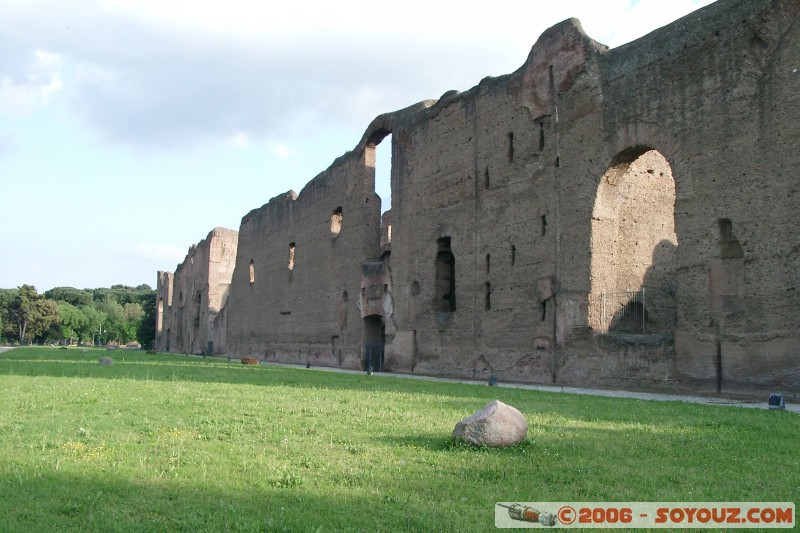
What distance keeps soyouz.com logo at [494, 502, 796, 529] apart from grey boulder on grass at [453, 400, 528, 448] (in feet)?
5.31

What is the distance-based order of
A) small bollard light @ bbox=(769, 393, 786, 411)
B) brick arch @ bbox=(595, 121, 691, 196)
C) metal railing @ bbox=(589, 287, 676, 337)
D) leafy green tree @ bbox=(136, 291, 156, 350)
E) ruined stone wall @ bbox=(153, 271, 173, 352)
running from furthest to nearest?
leafy green tree @ bbox=(136, 291, 156, 350), ruined stone wall @ bbox=(153, 271, 173, 352), metal railing @ bbox=(589, 287, 676, 337), brick arch @ bbox=(595, 121, 691, 196), small bollard light @ bbox=(769, 393, 786, 411)

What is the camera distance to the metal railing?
14938 mm

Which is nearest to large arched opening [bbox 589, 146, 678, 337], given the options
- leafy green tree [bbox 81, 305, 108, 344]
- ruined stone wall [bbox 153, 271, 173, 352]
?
ruined stone wall [bbox 153, 271, 173, 352]

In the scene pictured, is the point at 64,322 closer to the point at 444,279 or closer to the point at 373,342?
the point at 373,342

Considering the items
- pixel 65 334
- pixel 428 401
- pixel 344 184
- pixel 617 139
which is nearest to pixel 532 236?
pixel 617 139

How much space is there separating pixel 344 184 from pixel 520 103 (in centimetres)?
978

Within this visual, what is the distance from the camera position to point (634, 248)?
15.9 meters

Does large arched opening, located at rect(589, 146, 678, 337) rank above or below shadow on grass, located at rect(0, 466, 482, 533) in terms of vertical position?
above

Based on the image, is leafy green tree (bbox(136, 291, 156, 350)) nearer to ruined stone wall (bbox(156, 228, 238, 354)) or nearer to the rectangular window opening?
ruined stone wall (bbox(156, 228, 238, 354))

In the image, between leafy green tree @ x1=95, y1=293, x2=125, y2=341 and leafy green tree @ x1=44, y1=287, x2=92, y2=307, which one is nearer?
leafy green tree @ x1=95, y1=293, x2=125, y2=341

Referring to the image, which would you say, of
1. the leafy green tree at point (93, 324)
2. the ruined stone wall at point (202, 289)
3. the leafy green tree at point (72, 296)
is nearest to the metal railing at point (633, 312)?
the ruined stone wall at point (202, 289)

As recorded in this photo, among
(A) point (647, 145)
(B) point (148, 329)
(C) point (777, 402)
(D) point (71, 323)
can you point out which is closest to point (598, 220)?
(A) point (647, 145)

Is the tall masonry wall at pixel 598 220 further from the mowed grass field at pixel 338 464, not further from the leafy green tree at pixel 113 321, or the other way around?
the leafy green tree at pixel 113 321

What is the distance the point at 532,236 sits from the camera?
54.7 feet
